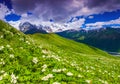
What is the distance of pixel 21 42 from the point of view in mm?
23891

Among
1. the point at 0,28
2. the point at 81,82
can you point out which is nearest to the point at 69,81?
the point at 81,82

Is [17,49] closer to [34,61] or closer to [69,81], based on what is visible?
[34,61]

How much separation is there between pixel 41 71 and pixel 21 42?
8.43 m

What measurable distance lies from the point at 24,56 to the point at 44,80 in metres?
5.61

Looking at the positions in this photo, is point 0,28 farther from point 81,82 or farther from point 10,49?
point 81,82

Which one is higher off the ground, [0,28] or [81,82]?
[0,28]

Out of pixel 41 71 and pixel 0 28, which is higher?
pixel 0 28

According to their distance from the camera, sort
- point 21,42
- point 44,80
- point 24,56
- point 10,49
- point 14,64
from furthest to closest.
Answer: point 21,42
point 10,49
point 24,56
point 14,64
point 44,80

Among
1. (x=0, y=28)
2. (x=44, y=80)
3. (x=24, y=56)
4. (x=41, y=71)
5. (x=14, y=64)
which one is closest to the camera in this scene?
(x=44, y=80)

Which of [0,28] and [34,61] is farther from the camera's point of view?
[0,28]

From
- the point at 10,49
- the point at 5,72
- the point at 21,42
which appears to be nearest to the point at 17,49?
the point at 10,49

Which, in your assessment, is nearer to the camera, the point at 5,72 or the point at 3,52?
the point at 5,72

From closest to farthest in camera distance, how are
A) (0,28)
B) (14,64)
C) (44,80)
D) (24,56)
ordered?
(44,80) < (14,64) < (24,56) < (0,28)

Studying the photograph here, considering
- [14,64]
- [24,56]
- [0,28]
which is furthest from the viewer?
[0,28]
